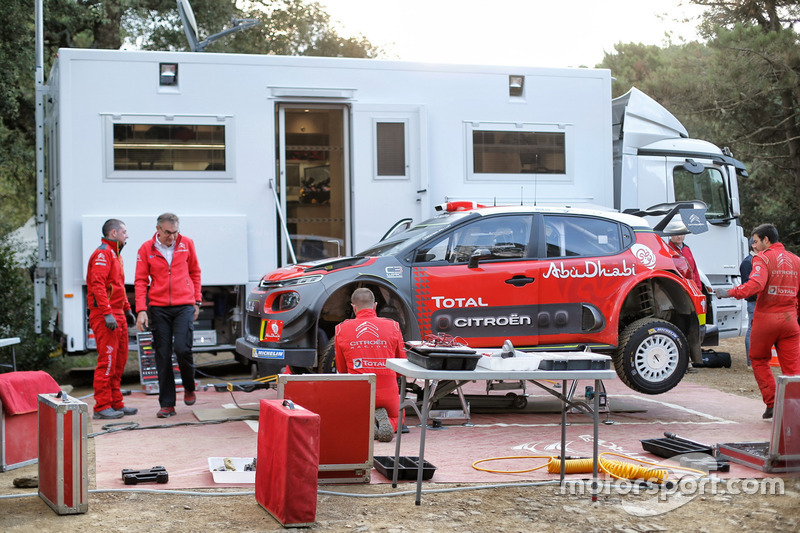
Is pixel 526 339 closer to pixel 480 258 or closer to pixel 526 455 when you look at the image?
pixel 480 258

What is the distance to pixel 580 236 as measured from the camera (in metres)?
8.85

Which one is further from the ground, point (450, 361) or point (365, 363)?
point (450, 361)

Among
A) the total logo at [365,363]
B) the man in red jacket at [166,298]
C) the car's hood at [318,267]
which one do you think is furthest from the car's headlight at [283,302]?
the total logo at [365,363]

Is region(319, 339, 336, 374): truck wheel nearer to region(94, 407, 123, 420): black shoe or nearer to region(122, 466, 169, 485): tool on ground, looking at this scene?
region(94, 407, 123, 420): black shoe

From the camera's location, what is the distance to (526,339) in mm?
8477

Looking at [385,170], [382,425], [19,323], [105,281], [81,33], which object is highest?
[81,33]

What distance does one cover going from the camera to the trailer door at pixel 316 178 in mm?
10805

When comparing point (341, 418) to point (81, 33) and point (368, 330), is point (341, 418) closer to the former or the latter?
point (368, 330)

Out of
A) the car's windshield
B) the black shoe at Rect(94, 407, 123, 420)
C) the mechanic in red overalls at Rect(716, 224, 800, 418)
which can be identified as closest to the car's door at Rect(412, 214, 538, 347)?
the car's windshield

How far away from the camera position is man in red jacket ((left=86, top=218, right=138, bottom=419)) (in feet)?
27.4

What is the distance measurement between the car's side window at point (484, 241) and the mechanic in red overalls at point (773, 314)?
77.9 inches

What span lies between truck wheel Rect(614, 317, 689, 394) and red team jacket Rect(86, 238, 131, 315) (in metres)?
4.85

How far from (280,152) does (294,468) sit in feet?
20.9

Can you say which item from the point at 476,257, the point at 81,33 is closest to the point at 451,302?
the point at 476,257
